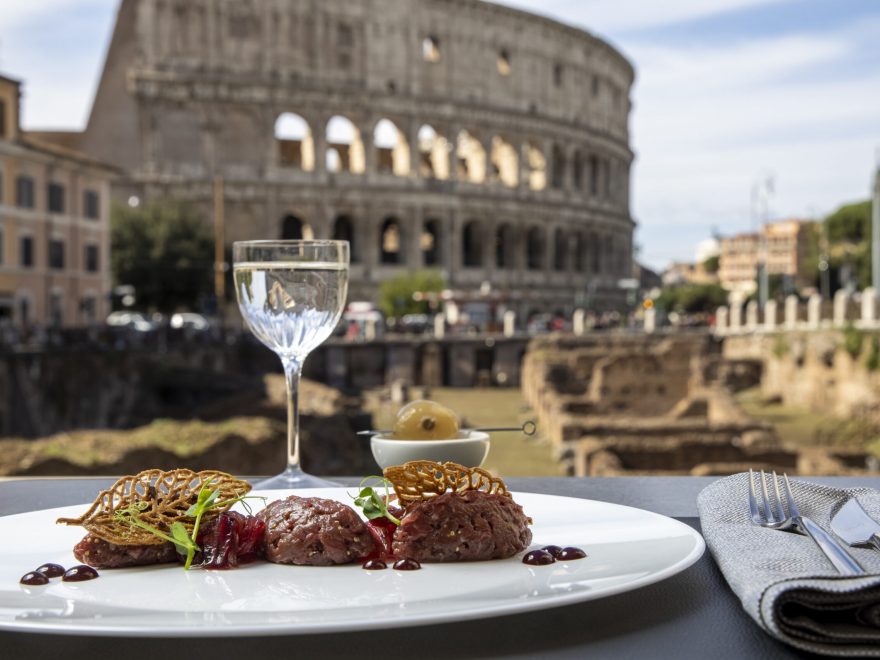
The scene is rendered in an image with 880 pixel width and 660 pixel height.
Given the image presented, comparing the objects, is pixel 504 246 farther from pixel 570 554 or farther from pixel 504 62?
pixel 570 554

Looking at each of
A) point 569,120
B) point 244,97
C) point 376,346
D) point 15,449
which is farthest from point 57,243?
point 569,120

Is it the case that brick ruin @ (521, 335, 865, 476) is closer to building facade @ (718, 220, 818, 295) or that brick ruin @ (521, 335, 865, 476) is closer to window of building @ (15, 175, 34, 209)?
window of building @ (15, 175, 34, 209)

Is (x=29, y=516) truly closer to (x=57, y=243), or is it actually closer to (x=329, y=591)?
(x=329, y=591)

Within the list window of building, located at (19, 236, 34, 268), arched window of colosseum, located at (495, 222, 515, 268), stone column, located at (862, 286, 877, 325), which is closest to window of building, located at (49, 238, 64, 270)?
window of building, located at (19, 236, 34, 268)

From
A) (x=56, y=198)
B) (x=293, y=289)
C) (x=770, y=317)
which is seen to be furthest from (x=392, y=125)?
(x=293, y=289)

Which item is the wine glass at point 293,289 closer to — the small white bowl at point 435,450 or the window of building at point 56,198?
the small white bowl at point 435,450

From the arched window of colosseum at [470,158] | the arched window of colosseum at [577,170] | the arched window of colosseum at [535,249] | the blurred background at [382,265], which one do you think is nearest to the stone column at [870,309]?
the blurred background at [382,265]
